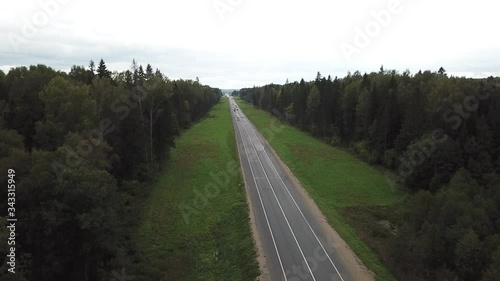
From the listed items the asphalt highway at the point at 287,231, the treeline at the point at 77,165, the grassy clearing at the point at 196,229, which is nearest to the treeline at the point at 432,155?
the asphalt highway at the point at 287,231

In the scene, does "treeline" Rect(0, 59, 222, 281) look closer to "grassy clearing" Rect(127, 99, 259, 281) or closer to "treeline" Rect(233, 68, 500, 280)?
"grassy clearing" Rect(127, 99, 259, 281)

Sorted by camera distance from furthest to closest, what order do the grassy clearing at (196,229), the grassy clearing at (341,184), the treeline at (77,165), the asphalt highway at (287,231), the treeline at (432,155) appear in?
the grassy clearing at (341,184) < the grassy clearing at (196,229) < the treeline at (432,155) < the asphalt highway at (287,231) < the treeline at (77,165)

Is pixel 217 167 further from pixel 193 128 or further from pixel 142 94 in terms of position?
pixel 193 128

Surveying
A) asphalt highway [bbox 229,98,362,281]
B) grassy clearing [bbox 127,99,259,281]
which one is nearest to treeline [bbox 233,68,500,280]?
asphalt highway [bbox 229,98,362,281]

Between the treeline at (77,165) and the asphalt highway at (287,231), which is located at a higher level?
the treeline at (77,165)

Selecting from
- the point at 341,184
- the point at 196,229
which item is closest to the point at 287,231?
the point at 196,229

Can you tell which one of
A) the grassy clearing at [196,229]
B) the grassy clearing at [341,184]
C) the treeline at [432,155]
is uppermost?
the treeline at [432,155]

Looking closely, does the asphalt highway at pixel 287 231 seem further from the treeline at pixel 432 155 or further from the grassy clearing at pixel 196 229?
the treeline at pixel 432 155

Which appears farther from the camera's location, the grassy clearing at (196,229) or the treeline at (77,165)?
the grassy clearing at (196,229)
